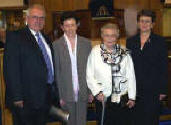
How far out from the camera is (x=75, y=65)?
3.05 metres

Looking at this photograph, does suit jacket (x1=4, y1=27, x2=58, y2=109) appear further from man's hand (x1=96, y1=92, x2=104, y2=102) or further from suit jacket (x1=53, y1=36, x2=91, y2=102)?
man's hand (x1=96, y1=92, x2=104, y2=102)

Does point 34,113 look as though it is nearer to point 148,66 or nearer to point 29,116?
point 29,116

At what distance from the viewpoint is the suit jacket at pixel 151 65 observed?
3055 mm

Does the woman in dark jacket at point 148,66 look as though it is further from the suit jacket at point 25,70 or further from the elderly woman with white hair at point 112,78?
the suit jacket at point 25,70

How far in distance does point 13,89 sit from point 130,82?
3.24 ft

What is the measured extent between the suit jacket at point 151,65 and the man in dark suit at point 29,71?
78cm

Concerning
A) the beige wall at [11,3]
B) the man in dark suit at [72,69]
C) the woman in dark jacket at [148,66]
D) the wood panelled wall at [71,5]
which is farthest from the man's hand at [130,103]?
the beige wall at [11,3]

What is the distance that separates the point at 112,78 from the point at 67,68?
408mm

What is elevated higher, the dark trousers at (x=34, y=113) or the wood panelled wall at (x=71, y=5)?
the wood panelled wall at (x=71, y=5)

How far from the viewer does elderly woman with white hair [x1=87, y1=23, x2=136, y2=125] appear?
2.90 metres

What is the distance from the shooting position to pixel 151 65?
10.0 ft

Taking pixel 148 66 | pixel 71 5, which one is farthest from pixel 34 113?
pixel 71 5

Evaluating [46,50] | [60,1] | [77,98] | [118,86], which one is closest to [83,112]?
[77,98]

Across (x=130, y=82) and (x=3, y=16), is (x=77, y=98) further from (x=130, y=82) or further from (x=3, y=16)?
(x=3, y=16)
